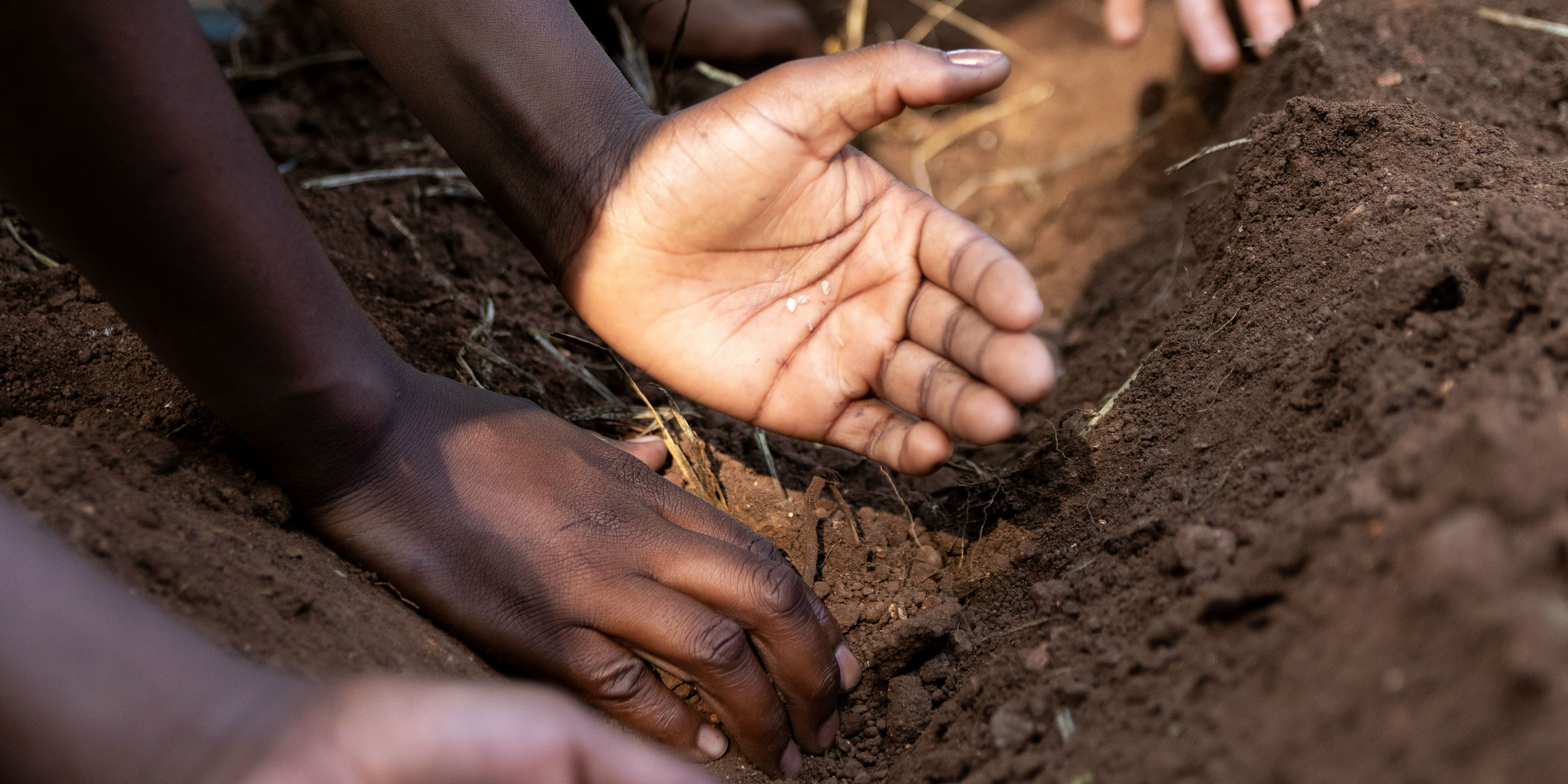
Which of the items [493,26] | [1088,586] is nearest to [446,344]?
[493,26]

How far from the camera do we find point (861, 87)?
4.99ft

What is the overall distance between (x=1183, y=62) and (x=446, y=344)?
8.85ft

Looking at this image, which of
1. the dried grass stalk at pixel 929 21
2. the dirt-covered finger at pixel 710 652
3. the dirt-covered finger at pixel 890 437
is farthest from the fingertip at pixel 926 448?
the dried grass stalk at pixel 929 21

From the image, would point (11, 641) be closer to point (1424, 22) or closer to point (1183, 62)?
point (1424, 22)

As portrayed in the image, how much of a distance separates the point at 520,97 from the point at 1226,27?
7.16ft

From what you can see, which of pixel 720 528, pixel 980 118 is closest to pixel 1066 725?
pixel 720 528

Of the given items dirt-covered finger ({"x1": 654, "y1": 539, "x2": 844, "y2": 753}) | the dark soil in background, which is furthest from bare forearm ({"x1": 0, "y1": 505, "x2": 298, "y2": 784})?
dirt-covered finger ({"x1": 654, "y1": 539, "x2": 844, "y2": 753})

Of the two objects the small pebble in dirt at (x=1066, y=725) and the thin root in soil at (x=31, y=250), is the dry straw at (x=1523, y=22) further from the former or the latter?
the thin root in soil at (x=31, y=250)

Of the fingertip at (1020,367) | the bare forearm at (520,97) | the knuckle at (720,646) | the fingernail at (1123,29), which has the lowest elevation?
the knuckle at (720,646)

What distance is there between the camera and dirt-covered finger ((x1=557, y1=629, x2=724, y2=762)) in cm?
147

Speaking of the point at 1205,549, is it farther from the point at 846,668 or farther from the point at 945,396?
the point at 846,668

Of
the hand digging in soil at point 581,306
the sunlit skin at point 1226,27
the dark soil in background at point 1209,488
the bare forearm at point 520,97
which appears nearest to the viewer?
the dark soil in background at point 1209,488

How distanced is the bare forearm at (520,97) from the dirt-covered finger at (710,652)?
747 mm

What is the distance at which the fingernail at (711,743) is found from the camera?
1.50 metres
